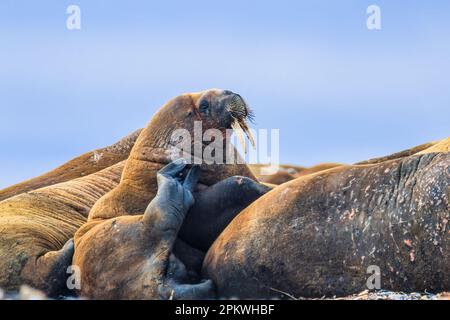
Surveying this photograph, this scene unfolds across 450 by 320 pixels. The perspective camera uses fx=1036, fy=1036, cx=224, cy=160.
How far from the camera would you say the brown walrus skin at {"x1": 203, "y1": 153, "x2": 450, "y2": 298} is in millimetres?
7949

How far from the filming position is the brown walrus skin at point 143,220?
8.76 m

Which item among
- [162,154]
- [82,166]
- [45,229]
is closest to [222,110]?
[162,154]

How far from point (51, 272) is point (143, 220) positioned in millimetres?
1410

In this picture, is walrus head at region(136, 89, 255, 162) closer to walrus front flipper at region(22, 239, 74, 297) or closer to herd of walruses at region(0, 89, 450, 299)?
herd of walruses at region(0, 89, 450, 299)

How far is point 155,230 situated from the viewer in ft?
29.1

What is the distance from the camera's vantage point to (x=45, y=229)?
37.3ft

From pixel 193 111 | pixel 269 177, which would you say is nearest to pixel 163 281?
pixel 193 111

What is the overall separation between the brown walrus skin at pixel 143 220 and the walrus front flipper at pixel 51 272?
15cm

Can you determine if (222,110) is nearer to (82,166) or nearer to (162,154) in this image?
(162,154)

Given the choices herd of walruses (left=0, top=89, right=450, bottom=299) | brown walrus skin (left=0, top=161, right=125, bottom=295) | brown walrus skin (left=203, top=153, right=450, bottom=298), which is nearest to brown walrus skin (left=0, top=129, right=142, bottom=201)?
brown walrus skin (left=0, top=161, right=125, bottom=295)

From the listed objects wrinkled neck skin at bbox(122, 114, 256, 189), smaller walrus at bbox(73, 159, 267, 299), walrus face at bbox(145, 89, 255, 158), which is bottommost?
smaller walrus at bbox(73, 159, 267, 299)

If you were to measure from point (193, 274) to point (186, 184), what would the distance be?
824mm

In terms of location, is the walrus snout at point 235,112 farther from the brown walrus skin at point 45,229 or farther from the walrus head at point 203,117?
the brown walrus skin at point 45,229

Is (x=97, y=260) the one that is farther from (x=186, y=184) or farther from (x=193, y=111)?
Result: (x=193, y=111)
